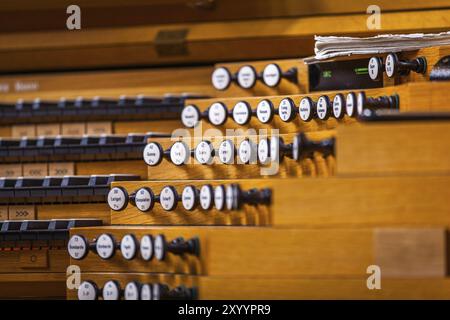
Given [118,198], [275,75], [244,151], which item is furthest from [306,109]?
[118,198]

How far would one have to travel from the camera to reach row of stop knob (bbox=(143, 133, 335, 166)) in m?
1.32

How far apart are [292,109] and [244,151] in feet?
0.44

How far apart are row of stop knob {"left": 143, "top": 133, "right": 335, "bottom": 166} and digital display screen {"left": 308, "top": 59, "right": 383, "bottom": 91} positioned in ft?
0.84

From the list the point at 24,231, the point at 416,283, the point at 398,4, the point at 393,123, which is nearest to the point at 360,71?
the point at 398,4

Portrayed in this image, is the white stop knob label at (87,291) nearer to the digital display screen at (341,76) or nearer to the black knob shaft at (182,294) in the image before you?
the black knob shaft at (182,294)

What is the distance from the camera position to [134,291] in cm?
133

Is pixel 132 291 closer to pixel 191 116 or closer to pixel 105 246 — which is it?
pixel 105 246

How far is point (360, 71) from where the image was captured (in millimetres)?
1611

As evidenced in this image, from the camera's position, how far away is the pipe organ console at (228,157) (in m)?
1.21

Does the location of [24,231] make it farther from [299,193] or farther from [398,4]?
[398,4]

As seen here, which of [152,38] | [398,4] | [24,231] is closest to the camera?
[24,231]

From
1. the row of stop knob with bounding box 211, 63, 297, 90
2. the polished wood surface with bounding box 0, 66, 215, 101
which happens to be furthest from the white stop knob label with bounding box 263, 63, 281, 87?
the polished wood surface with bounding box 0, 66, 215, 101

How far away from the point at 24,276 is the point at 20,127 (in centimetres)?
39

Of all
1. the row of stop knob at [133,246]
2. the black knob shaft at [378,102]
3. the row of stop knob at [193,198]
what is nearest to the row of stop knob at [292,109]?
the black knob shaft at [378,102]
